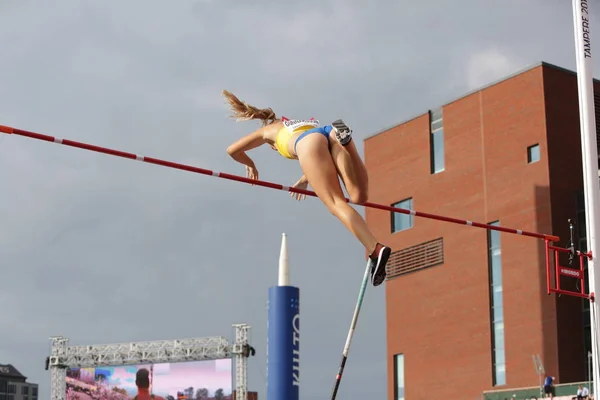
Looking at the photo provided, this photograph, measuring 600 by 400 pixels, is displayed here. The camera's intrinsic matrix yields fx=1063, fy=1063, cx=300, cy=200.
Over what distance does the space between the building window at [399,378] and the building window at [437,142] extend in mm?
6519

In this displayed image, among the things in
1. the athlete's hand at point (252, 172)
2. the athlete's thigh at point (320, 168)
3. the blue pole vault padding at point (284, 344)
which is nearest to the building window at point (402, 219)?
the blue pole vault padding at point (284, 344)

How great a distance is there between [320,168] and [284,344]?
50.6 feet

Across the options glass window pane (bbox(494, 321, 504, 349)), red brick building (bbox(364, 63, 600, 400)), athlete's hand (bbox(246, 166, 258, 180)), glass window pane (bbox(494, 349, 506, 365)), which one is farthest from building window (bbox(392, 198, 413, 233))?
athlete's hand (bbox(246, 166, 258, 180))

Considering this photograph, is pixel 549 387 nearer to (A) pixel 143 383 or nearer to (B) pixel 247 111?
(B) pixel 247 111

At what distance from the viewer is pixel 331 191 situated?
7461 millimetres

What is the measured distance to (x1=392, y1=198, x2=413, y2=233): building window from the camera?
36750 mm

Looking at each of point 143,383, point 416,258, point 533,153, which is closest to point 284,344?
point 533,153

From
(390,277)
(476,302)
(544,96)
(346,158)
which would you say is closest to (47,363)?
(390,277)

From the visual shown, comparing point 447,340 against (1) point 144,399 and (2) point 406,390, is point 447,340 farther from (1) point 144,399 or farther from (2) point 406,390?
(1) point 144,399

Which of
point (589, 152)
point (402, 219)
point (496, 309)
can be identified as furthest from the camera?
point (402, 219)

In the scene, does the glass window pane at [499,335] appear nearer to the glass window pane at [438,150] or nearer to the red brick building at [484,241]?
the red brick building at [484,241]

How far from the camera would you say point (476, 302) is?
3328 centimetres

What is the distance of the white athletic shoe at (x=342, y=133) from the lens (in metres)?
7.58

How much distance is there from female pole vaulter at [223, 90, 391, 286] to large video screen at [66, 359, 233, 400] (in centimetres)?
4524
